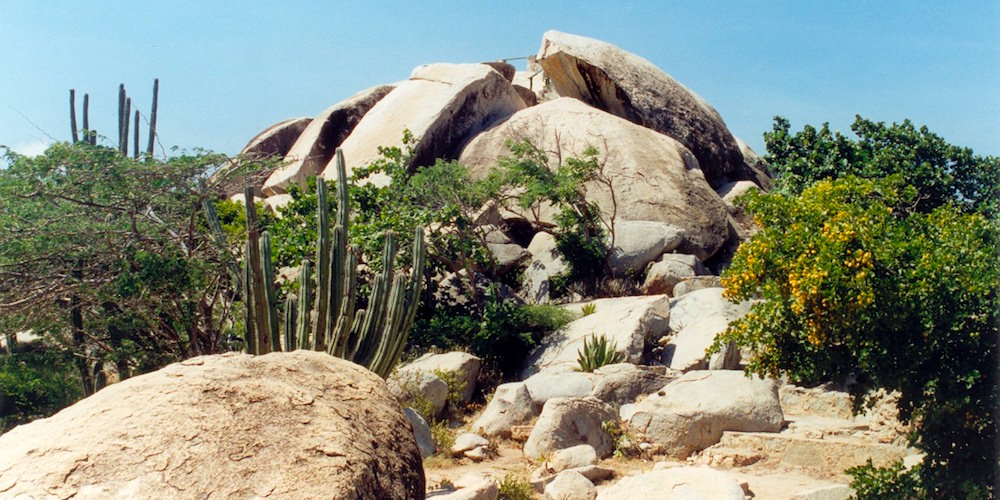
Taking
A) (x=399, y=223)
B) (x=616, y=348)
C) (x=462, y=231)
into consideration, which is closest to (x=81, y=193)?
(x=399, y=223)

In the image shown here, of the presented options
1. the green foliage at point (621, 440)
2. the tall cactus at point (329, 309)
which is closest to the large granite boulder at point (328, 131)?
the tall cactus at point (329, 309)

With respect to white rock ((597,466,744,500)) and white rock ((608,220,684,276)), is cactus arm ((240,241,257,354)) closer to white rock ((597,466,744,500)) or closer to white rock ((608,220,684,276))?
white rock ((597,466,744,500))

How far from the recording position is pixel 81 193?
1276 cm

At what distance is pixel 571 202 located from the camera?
1988 cm

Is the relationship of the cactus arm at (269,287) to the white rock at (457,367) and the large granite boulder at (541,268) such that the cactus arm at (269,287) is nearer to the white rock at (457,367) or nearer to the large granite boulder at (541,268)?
the white rock at (457,367)

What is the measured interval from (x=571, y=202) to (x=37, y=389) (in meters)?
10.5

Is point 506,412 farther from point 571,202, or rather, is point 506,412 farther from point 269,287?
point 571,202

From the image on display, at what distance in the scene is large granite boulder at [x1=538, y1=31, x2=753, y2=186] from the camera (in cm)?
2598

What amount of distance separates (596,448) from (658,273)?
7750 millimetres

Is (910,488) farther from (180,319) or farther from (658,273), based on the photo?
(658,273)

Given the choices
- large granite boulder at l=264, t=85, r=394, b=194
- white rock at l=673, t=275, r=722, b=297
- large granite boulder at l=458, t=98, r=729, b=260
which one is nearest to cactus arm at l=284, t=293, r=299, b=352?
white rock at l=673, t=275, r=722, b=297

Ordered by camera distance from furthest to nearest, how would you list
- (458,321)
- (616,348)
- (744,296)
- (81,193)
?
1. (458,321)
2. (616,348)
3. (81,193)
4. (744,296)

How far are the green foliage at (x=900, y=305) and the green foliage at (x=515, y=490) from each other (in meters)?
3.12

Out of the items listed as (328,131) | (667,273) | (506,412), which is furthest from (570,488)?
(328,131)
